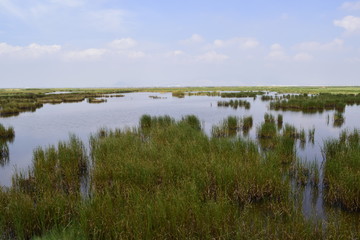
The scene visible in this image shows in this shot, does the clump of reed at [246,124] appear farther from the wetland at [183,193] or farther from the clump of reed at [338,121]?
the clump of reed at [338,121]

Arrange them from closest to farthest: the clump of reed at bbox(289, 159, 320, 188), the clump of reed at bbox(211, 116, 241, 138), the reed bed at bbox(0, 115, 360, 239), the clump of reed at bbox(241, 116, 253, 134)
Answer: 1. the reed bed at bbox(0, 115, 360, 239)
2. the clump of reed at bbox(289, 159, 320, 188)
3. the clump of reed at bbox(211, 116, 241, 138)
4. the clump of reed at bbox(241, 116, 253, 134)

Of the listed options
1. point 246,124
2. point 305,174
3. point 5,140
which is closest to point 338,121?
point 246,124

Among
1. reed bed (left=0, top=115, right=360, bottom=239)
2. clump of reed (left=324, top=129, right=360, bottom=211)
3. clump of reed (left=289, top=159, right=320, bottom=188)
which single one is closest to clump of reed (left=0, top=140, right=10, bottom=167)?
reed bed (left=0, top=115, right=360, bottom=239)

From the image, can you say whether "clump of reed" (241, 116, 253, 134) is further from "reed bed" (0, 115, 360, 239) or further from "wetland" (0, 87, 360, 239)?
"reed bed" (0, 115, 360, 239)

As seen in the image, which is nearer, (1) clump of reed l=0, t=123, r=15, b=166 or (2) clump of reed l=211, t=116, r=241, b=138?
(1) clump of reed l=0, t=123, r=15, b=166

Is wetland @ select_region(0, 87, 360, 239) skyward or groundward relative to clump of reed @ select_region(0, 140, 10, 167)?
skyward

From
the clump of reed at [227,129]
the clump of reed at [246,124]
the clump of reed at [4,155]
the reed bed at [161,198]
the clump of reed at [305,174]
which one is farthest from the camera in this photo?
the clump of reed at [246,124]

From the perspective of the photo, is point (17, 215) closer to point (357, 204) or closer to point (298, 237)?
point (298, 237)

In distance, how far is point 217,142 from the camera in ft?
38.3

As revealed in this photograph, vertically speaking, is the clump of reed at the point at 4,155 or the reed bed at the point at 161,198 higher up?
the reed bed at the point at 161,198

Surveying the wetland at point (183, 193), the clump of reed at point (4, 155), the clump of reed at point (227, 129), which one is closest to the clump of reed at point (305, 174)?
the wetland at point (183, 193)

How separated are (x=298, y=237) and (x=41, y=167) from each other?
896cm

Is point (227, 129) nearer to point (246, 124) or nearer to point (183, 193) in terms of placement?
point (246, 124)

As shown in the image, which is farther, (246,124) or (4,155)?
(246,124)
